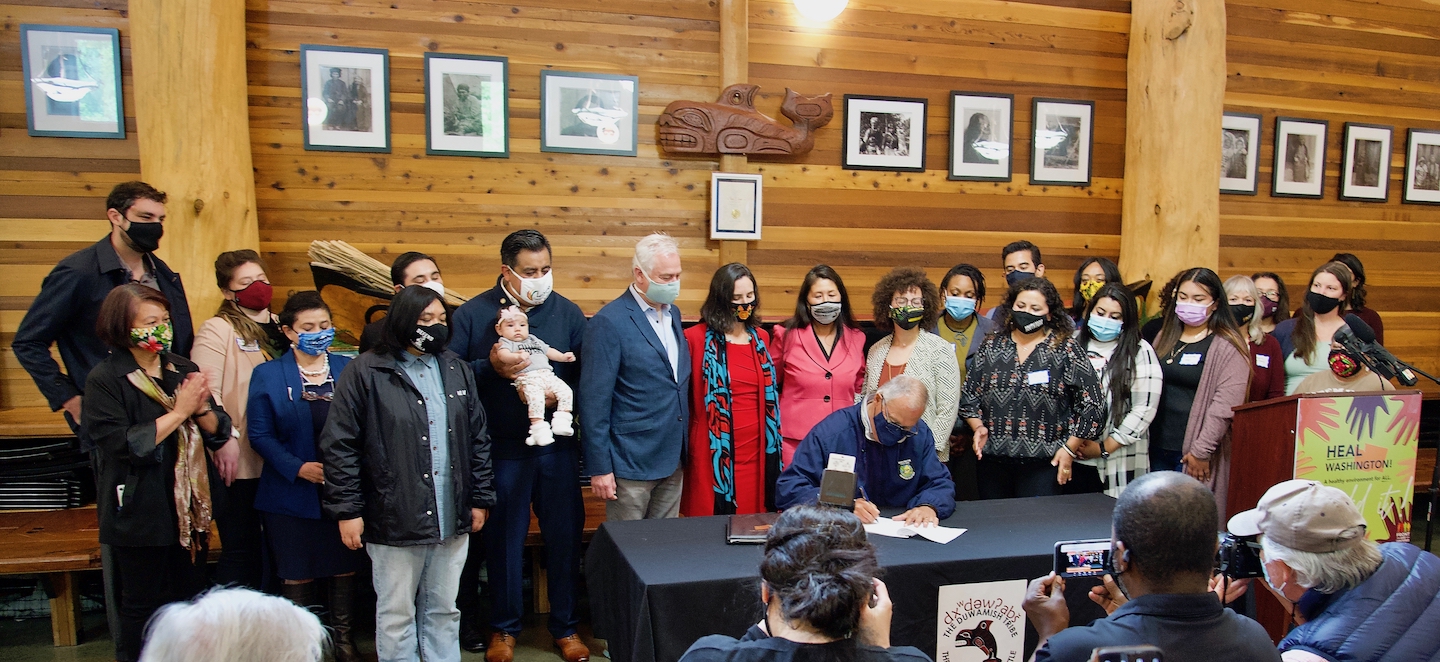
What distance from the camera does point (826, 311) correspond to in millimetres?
3910

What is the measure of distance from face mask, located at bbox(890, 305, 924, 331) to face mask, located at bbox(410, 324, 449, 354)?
1.99m

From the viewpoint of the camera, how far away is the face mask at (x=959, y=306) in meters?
4.35

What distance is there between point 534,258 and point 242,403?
4.16 ft

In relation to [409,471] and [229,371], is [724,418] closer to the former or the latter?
[409,471]

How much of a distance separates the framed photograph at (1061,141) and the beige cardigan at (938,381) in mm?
2605

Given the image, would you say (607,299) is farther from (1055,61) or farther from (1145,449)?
(1055,61)

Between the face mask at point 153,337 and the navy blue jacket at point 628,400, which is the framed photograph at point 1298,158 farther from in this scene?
the face mask at point 153,337

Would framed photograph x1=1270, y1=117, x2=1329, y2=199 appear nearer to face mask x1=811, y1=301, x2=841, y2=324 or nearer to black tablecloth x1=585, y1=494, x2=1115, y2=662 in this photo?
face mask x1=811, y1=301, x2=841, y2=324

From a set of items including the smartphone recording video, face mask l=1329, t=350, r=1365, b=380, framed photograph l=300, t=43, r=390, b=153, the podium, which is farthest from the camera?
framed photograph l=300, t=43, r=390, b=153

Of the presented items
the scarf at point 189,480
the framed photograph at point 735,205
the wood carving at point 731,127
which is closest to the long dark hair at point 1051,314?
the framed photograph at point 735,205

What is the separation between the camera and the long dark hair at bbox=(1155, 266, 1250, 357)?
3.96m

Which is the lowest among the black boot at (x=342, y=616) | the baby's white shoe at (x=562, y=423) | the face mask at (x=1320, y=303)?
the black boot at (x=342, y=616)

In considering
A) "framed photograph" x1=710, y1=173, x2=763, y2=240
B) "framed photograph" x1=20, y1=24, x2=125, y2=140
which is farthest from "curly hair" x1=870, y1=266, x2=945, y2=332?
"framed photograph" x1=20, y1=24, x2=125, y2=140

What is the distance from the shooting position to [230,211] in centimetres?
459
